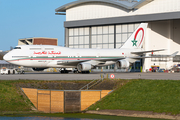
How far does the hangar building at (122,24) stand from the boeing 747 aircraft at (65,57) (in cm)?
1501

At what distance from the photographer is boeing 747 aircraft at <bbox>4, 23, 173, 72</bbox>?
153 ft

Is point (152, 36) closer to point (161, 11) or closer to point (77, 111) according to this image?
point (161, 11)

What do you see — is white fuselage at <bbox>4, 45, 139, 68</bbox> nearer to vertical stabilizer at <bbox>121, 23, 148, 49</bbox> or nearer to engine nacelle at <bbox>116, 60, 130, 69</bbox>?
engine nacelle at <bbox>116, 60, 130, 69</bbox>

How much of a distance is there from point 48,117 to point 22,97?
224 inches

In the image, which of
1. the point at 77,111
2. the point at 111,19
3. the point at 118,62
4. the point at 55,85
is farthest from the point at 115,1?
the point at 77,111

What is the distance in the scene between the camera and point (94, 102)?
83.9 ft

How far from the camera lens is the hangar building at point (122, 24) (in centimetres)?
6731

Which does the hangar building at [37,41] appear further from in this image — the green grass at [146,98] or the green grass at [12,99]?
the green grass at [146,98]

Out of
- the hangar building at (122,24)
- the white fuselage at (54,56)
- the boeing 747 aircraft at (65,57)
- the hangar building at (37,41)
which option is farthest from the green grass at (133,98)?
the hangar building at (37,41)

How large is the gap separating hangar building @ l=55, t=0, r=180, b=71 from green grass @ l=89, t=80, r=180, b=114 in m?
40.7

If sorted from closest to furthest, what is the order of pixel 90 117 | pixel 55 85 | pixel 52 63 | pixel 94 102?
pixel 90 117
pixel 94 102
pixel 55 85
pixel 52 63

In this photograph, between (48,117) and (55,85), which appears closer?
(48,117)

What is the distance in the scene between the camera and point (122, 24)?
2867 inches

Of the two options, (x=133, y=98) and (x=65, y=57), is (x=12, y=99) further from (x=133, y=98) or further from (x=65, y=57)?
(x=65, y=57)
